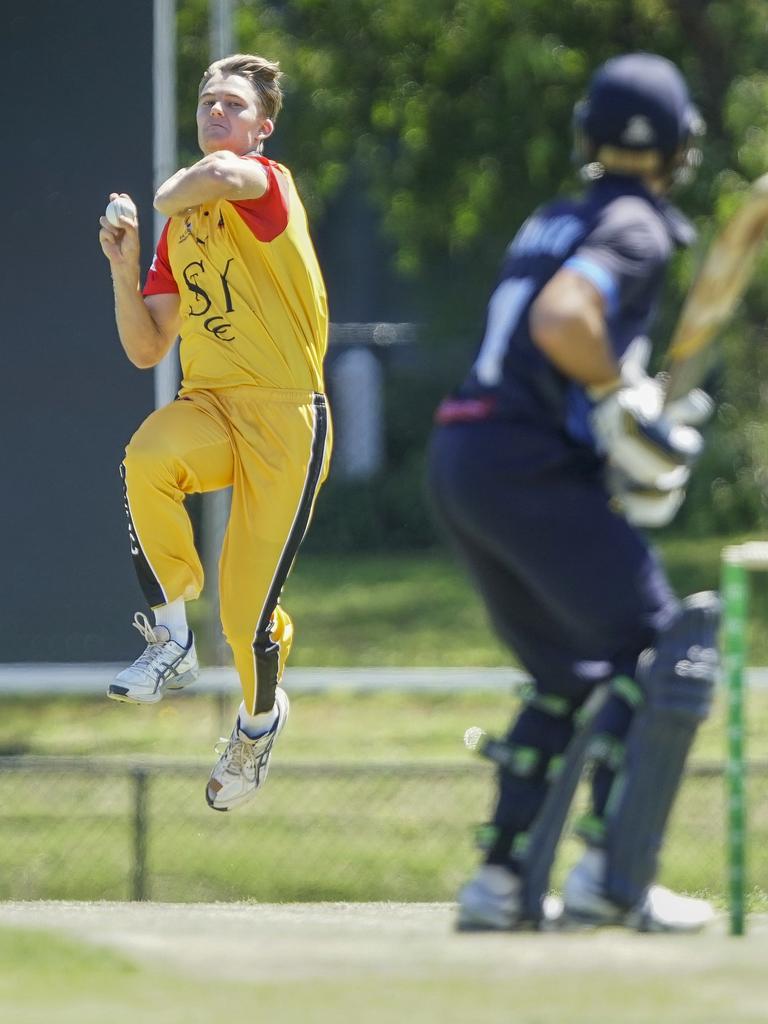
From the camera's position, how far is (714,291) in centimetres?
408

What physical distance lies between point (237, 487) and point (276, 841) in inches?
124

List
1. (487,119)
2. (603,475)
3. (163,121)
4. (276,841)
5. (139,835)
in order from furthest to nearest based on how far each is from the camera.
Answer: (487,119), (163,121), (276,841), (139,835), (603,475)

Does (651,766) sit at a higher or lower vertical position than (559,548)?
lower

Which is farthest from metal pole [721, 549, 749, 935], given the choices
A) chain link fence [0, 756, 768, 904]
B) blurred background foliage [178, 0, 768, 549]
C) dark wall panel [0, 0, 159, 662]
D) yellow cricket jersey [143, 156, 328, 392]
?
blurred background foliage [178, 0, 768, 549]

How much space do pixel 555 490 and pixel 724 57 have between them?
1197cm

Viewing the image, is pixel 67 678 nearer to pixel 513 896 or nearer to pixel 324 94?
pixel 513 896

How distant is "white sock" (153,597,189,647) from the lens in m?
5.41

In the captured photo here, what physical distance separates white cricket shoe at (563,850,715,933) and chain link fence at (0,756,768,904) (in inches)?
120

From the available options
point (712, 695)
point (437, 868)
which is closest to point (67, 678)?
point (437, 868)

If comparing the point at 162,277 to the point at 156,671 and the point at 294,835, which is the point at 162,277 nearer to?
the point at 156,671

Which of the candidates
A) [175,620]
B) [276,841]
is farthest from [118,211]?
[276,841]

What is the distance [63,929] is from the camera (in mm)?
4086

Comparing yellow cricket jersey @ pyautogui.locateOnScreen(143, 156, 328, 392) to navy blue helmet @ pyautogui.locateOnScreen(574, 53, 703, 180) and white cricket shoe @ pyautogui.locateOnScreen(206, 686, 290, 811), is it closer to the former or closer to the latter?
white cricket shoe @ pyautogui.locateOnScreen(206, 686, 290, 811)

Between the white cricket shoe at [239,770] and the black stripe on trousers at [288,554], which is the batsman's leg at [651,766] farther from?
the white cricket shoe at [239,770]
